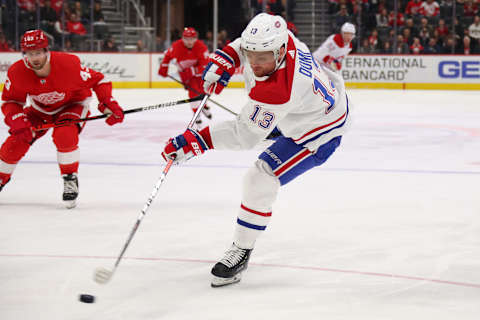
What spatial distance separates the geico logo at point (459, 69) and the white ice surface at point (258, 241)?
7552 mm

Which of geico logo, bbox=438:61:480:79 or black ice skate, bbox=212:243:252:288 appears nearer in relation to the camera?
black ice skate, bbox=212:243:252:288

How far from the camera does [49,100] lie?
14.7 ft

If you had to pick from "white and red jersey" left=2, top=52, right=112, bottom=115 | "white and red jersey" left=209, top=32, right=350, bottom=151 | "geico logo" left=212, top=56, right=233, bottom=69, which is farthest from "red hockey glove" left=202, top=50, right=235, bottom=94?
"white and red jersey" left=2, top=52, right=112, bottom=115

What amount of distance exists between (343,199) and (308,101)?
6.05ft

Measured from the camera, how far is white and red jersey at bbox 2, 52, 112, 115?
4.38 metres

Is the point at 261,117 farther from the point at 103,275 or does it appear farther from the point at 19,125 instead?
the point at 19,125

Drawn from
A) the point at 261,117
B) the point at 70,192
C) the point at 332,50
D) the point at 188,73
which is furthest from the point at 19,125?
the point at 332,50

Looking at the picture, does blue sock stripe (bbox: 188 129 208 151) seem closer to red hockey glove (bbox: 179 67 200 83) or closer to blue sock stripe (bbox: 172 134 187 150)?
blue sock stripe (bbox: 172 134 187 150)

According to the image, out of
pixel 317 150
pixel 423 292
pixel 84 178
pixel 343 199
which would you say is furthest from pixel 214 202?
pixel 423 292

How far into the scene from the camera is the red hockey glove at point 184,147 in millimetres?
2912

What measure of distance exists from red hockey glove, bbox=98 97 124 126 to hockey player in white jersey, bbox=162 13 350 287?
162 centimetres

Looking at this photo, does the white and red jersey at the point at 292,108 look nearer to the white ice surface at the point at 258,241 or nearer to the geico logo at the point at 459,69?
the white ice surface at the point at 258,241

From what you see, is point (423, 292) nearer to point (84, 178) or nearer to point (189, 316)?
point (189, 316)

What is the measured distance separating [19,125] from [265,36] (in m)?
2.08
